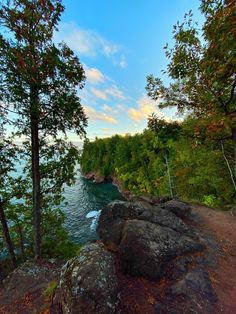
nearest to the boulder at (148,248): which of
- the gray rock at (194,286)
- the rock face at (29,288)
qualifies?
the gray rock at (194,286)

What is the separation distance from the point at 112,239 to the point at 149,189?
107 feet

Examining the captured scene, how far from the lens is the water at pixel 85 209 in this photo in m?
23.3

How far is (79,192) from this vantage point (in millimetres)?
44594

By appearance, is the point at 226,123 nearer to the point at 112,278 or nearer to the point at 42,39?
the point at 112,278

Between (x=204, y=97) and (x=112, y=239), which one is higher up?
(x=204, y=97)

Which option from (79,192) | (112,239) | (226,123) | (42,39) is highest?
(42,39)

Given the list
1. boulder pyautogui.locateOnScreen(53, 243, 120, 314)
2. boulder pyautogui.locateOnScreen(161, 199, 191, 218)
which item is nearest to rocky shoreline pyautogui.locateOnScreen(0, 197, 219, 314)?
boulder pyautogui.locateOnScreen(53, 243, 120, 314)

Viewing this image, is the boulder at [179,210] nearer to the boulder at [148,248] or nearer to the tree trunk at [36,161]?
the boulder at [148,248]

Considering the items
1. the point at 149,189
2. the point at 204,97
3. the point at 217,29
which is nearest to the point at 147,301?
the point at 217,29

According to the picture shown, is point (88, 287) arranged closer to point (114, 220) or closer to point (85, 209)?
point (114, 220)

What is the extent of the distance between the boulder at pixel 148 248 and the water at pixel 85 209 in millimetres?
10973

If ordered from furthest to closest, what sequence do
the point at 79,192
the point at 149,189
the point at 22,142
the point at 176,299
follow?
the point at 79,192, the point at 149,189, the point at 22,142, the point at 176,299

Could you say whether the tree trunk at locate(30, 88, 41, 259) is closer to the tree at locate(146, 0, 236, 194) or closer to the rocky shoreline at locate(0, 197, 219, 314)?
the rocky shoreline at locate(0, 197, 219, 314)

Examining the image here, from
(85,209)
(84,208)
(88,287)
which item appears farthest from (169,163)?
(88,287)
